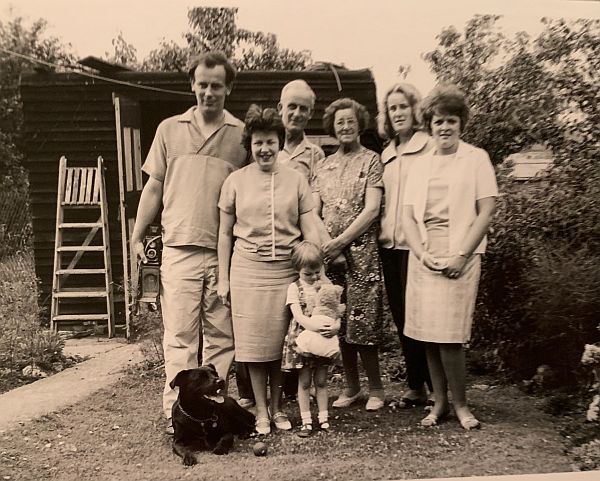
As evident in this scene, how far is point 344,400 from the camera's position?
9.87ft

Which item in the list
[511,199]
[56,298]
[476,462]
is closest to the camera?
[476,462]

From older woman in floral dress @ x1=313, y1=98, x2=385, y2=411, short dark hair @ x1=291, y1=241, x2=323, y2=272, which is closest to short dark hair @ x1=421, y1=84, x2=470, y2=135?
older woman in floral dress @ x1=313, y1=98, x2=385, y2=411

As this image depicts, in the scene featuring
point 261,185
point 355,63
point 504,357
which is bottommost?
point 504,357

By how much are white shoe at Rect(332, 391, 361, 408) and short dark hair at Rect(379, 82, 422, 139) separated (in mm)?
1152

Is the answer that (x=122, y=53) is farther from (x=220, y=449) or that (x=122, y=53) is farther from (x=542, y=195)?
(x=542, y=195)

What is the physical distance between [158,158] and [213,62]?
1.44 feet

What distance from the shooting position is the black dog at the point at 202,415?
8.31ft

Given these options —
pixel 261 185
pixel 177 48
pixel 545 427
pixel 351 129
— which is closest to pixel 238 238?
pixel 261 185

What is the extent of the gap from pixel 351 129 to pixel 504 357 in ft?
4.29

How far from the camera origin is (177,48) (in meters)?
2.88

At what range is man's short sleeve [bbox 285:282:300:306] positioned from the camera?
8.65ft

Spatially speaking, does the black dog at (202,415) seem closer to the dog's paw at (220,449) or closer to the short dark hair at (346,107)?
the dog's paw at (220,449)

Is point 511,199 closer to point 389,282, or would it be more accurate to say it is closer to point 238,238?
point 389,282

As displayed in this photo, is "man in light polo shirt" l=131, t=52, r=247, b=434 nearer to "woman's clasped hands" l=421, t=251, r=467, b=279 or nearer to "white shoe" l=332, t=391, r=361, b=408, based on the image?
"white shoe" l=332, t=391, r=361, b=408
